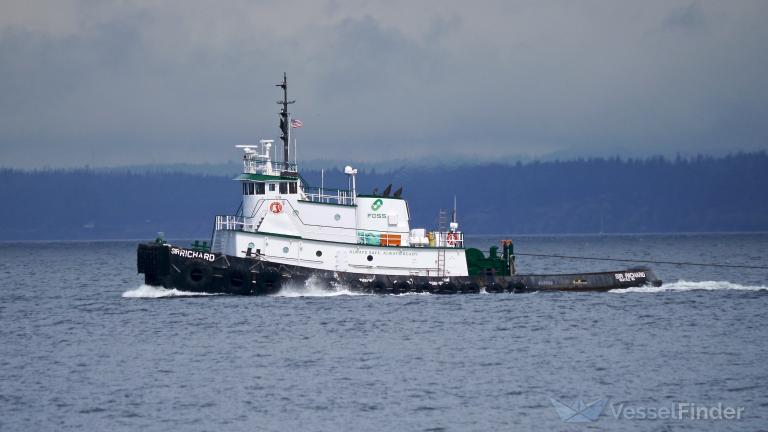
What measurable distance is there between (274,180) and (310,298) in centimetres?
560

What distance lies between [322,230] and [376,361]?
1470 cm

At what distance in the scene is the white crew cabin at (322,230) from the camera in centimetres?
4823

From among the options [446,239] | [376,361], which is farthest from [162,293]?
[376,361]

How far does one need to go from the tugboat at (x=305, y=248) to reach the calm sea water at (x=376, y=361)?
0.98 meters

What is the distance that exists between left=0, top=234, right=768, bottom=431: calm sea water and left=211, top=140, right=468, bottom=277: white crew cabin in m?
1.72

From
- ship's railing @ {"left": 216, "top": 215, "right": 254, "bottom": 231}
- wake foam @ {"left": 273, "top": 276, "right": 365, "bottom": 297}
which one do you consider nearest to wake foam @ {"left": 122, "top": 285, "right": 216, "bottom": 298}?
ship's railing @ {"left": 216, "top": 215, "right": 254, "bottom": 231}

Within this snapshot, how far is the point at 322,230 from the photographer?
49.5 meters

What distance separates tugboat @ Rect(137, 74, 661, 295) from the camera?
4784 centimetres

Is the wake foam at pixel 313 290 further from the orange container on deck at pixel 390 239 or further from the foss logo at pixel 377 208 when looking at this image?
the foss logo at pixel 377 208

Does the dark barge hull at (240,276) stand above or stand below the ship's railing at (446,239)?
below

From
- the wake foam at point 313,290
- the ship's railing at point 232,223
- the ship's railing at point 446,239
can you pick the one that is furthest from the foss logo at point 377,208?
the ship's railing at point 232,223

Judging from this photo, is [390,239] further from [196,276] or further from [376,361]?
[376,361]

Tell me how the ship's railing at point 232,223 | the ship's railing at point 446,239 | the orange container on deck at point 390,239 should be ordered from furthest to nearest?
1. the ship's railing at point 446,239
2. the orange container on deck at point 390,239
3. the ship's railing at point 232,223

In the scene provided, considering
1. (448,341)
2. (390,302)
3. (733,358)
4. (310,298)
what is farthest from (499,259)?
(733,358)
